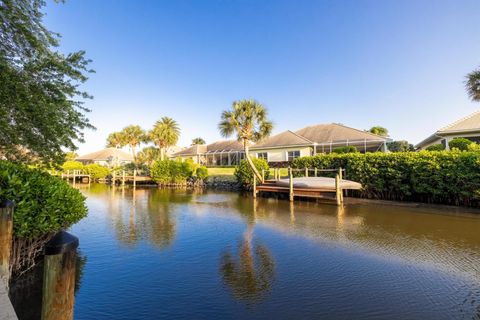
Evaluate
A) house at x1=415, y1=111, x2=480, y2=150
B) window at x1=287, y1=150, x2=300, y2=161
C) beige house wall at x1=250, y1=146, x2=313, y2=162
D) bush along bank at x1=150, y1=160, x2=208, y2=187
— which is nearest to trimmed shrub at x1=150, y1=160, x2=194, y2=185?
bush along bank at x1=150, y1=160, x2=208, y2=187

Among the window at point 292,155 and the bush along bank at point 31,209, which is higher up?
the window at point 292,155

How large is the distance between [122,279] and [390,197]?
17.4 m

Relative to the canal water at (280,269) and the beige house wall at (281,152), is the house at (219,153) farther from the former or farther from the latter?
the canal water at (280,269)

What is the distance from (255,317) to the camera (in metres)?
4.47

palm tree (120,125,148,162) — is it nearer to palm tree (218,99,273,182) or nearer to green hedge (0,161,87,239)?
palm tree (218,99,273,182)

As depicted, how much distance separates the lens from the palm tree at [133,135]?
56.2 m

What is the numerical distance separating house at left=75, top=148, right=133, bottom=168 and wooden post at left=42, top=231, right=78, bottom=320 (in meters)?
53.8

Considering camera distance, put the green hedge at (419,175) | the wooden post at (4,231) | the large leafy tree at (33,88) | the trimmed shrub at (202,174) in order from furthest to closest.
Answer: the trimmed shrub at (202,174) → the green hedge at (419,175) → the large leafy tree at (33,88) → the wooden post at (4,231)

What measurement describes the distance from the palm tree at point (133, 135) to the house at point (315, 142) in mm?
30182

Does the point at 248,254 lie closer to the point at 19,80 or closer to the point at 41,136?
the point at 41,136

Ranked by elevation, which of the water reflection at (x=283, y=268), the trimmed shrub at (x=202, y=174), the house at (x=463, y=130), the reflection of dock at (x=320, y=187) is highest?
the house at (x=463, y=130)

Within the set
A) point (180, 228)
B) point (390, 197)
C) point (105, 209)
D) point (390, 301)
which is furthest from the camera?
point (390, 197)

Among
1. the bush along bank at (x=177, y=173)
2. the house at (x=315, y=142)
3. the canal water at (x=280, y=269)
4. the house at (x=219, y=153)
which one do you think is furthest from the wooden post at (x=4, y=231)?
the house at (x=219, y=153)

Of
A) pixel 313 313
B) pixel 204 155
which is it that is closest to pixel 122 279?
pixel 313 313
